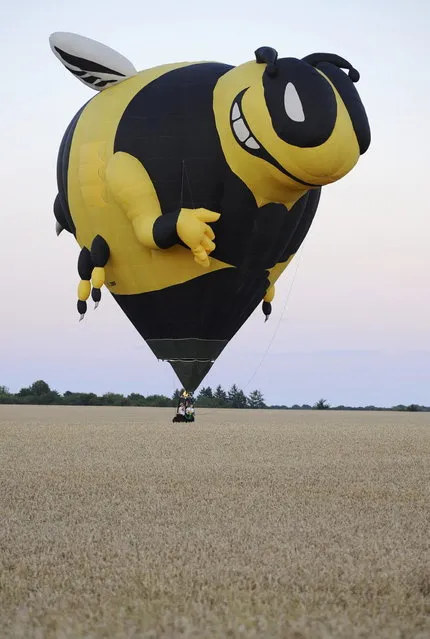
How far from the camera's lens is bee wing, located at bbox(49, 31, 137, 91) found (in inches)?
838

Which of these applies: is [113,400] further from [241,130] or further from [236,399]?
[241,130]

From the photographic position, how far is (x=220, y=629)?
480 cm

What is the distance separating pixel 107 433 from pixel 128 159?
6.30 metres

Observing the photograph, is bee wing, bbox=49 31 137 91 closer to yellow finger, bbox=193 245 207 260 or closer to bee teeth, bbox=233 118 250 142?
bee teeth, bbox=233 118 250 142

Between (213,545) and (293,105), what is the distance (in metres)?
12.2

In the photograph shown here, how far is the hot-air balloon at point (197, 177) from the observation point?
18.1m

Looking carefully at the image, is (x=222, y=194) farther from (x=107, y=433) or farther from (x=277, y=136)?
(x=107, y=433)

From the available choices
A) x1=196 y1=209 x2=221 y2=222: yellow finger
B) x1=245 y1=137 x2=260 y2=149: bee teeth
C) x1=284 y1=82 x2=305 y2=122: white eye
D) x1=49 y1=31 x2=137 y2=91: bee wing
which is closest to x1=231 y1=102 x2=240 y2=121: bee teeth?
x1=245 y1=137 x2=260 y2=149: bee teeth

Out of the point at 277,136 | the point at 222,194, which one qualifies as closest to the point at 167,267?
the point at 222,194

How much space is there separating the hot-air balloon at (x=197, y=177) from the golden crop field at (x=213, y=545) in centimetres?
557

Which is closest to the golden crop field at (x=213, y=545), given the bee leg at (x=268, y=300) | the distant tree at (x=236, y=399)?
the bee leg at (x=268, y=300)

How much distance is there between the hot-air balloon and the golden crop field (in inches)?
219

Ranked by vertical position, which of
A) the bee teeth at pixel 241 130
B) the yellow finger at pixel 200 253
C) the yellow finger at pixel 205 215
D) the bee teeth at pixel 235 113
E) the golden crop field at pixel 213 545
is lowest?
the golden crop field at pixel 213 545

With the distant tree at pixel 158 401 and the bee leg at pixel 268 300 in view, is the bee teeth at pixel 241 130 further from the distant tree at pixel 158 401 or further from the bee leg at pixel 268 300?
the distant tree at pixel 158 401
